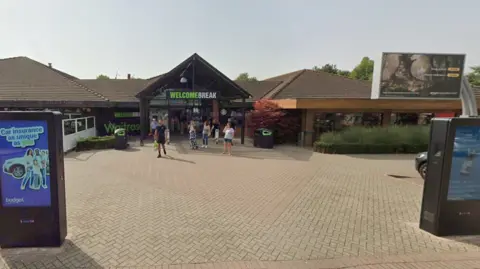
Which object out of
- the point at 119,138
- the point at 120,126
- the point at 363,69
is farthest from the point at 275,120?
the point at 363,69

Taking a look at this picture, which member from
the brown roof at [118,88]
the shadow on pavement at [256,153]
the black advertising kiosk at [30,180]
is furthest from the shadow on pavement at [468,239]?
the brown roof at [118,88]

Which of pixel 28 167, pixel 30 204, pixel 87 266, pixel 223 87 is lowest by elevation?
pixel 87 266

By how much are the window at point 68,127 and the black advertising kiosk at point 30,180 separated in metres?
10.2

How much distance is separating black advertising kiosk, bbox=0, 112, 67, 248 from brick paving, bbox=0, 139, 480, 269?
0.89 feet

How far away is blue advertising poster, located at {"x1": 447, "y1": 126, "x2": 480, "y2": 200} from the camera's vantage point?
14.3 feet

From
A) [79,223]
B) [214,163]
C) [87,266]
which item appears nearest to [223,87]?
[214,163]

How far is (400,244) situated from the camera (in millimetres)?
4332

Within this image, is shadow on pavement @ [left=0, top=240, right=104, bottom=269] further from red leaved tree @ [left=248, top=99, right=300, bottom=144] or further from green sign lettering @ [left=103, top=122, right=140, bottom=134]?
green sign lettering @ [left=103, top=122, right=140, bottom=134]

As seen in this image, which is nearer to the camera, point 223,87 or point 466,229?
point 466,229

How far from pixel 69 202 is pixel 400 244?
657cm

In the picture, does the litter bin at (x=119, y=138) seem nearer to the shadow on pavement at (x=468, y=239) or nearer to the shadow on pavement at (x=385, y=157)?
the shadow on pavement at (x=385, y=157)

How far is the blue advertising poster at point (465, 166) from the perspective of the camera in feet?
14.3

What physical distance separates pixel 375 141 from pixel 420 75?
3.86 meters

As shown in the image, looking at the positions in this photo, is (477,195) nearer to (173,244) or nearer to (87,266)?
(173,244)
